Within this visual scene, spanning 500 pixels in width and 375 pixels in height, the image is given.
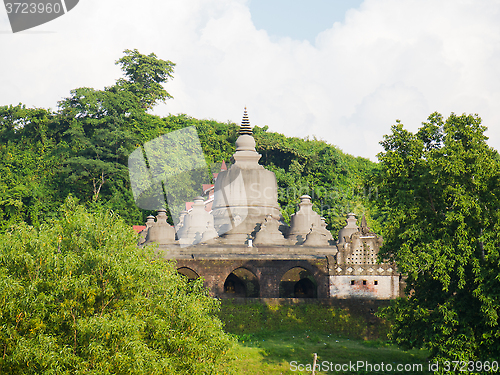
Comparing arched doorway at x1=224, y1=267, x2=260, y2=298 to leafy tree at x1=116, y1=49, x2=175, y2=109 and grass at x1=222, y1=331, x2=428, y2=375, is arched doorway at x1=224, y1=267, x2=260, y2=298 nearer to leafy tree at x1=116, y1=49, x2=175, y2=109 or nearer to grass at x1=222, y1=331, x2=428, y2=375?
grass at x1=222, y1=331, x2=428, y2=375

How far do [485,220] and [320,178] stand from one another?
3857 cm

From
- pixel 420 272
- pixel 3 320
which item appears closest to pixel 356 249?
pixel 420 272

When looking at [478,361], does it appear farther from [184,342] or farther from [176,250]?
[176,250]

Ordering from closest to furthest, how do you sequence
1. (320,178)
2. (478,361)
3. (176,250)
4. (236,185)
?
(478,361)
(176,250)
(236,185)
(320,178)

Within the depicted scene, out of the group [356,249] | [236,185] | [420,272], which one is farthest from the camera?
[236,185]

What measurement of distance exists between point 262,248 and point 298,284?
2.57 m

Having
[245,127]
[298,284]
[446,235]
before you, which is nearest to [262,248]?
[298,284]

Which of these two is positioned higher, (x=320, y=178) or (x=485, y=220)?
(x=320, y=178)

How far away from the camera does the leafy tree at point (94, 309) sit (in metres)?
13.0

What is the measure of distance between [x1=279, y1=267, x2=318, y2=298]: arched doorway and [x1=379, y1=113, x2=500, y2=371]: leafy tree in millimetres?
10390

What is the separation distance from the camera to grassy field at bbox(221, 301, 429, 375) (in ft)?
61.2

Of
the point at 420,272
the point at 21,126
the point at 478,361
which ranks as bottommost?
the point at 478,361

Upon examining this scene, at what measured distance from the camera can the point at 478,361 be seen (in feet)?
51.3

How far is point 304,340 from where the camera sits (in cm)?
2150
